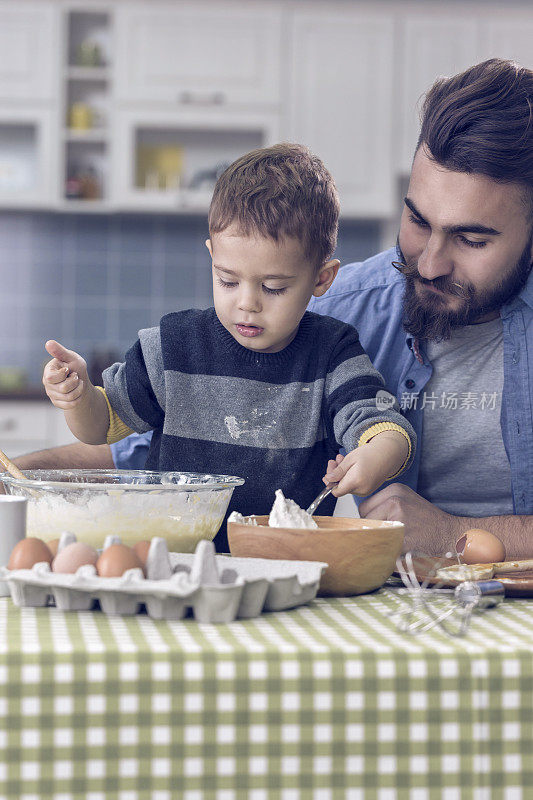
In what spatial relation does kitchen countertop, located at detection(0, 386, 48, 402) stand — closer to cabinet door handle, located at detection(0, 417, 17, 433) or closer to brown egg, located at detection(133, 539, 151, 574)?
cabinet door handle, located at detection(0, 417, 17, 433)

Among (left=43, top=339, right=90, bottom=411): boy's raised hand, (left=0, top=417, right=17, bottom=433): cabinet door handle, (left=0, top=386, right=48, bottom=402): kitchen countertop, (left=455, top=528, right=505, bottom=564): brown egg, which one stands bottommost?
(left=0, top=417, right=17, bottom=433): cabinet door handle

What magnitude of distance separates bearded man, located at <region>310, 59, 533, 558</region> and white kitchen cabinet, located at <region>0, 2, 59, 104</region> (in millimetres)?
2372

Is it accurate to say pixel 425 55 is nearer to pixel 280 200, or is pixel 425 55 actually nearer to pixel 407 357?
pixel 407 357

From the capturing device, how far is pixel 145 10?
3.54 m

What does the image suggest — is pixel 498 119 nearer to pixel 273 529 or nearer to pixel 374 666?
pixel 273 529

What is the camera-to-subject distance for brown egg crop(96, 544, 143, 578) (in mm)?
709

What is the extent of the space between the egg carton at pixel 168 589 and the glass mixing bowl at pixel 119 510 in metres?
0.13

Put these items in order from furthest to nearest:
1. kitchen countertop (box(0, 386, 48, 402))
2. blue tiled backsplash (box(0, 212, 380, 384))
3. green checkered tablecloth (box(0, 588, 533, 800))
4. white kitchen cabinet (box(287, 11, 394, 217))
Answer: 1. blue tiled backsplash (box(0, 212, 380, 384))
2. white kitchen cabinet (box(287, 11, 394, 217))
3. kitchen countertop (box(0, 386, 48, 402))
4. green checkered tablecloth (box(0, 588, 533, 800))

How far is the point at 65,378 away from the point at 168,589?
51 cm

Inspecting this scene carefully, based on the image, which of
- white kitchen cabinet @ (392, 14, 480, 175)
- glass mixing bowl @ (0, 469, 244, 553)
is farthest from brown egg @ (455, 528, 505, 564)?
white kitchen cabinet @ (392, 14, 480, 175)

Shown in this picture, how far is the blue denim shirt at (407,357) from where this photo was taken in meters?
1.48

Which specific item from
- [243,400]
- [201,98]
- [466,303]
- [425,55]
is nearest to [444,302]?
[466,303]

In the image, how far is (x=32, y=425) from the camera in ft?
10.7

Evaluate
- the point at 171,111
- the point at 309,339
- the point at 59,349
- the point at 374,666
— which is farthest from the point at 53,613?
the point at 171,111
